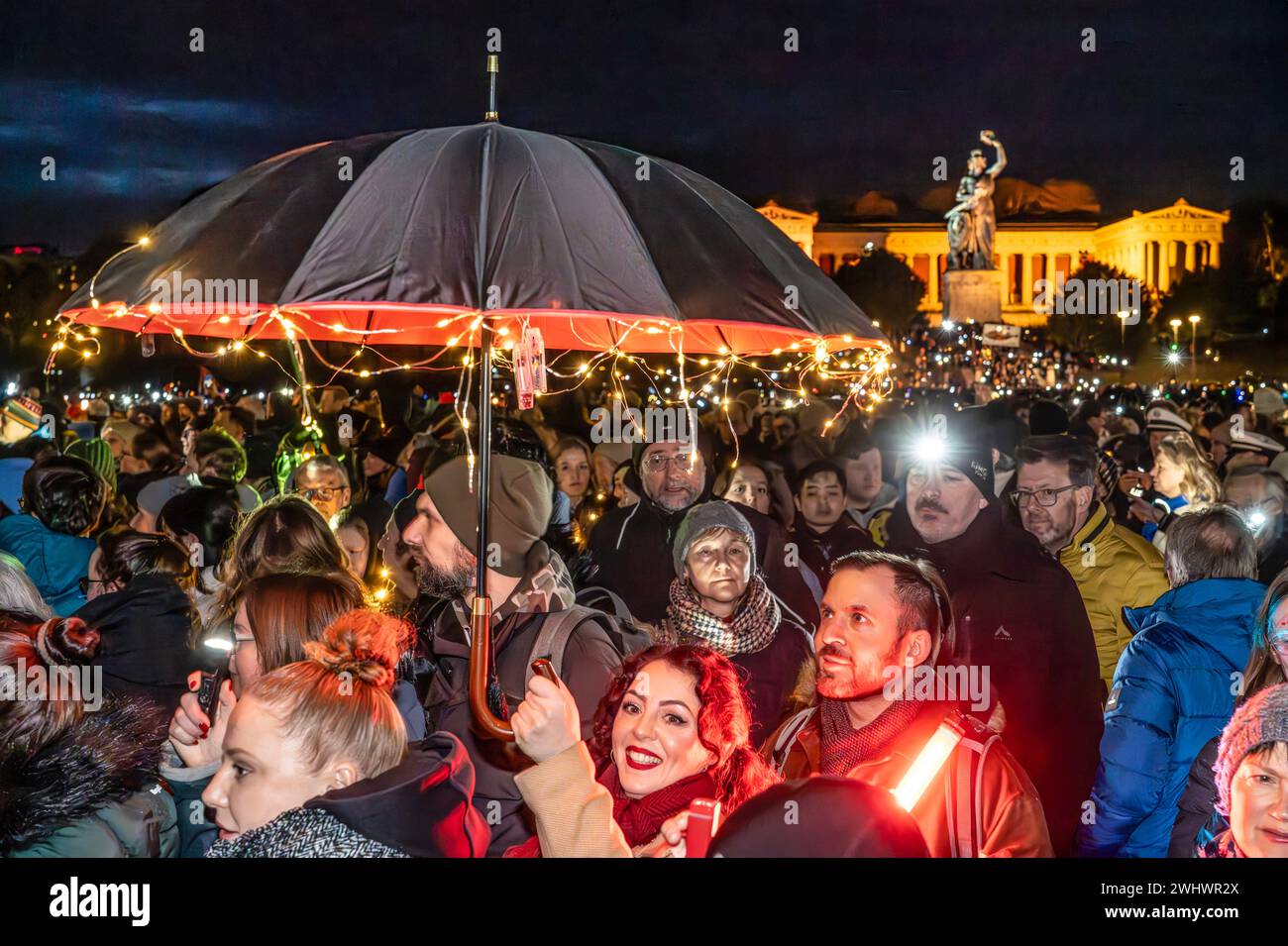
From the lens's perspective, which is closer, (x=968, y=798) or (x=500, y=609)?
(x=968, y=798)

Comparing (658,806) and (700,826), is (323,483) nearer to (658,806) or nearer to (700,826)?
(658,806)

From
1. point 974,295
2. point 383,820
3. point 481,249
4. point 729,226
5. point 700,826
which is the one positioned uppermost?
point 974,295

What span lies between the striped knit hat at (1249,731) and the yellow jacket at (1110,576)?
7.37 ft

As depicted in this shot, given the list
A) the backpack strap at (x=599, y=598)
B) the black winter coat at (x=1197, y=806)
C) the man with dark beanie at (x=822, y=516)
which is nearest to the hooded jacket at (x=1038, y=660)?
the black winter coat at (x=1197, y=806)

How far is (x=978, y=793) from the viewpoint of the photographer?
351 cm

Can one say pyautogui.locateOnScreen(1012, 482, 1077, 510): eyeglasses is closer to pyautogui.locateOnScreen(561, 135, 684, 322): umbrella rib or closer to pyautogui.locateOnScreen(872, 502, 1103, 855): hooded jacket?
pyautogui.locateOnScreen(872, 502, 1103, 855): hooded jacket

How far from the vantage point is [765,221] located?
4.48 metres

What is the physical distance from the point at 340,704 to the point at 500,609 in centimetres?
109

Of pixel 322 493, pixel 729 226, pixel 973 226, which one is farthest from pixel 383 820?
pixel 973 226

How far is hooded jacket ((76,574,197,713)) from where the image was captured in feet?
15.3

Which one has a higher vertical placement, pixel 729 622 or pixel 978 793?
pixel 729 622

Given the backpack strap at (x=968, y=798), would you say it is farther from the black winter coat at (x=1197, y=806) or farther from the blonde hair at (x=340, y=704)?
the blonde hair at (x=340, y=704)

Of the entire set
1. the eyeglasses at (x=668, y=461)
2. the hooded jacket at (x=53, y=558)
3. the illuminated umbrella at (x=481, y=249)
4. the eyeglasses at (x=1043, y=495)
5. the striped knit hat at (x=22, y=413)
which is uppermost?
the illuminated umbrella at (x=481, y=249)

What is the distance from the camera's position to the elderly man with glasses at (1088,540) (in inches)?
236
